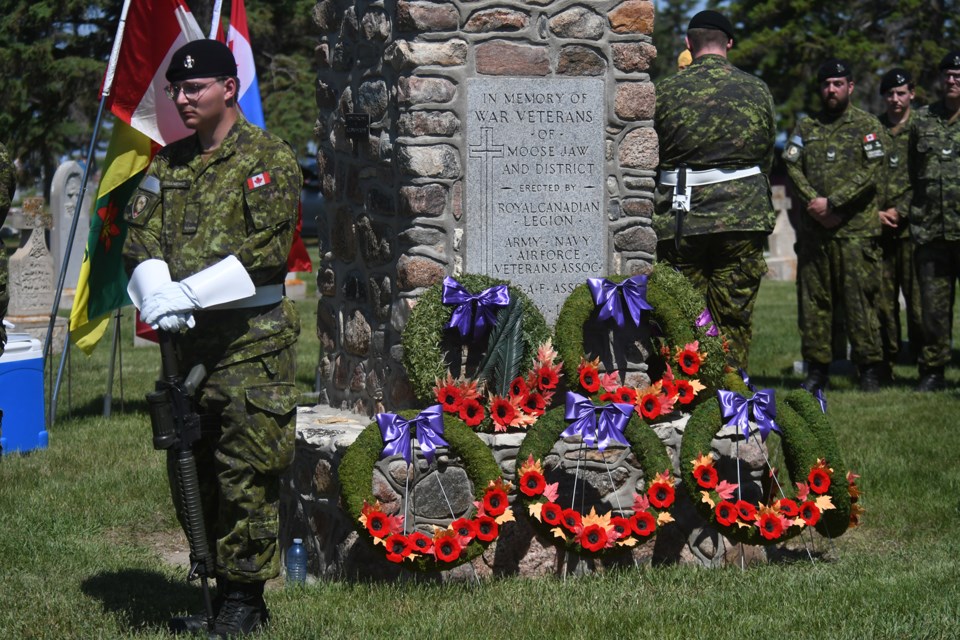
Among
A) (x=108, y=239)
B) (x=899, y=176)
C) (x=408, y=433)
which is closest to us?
(x=408, y=433)

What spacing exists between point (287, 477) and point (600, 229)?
1929 millimetres

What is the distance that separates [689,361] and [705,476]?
29.6 inches

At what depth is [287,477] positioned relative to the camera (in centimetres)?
691

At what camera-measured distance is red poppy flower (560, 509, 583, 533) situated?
6.04 m

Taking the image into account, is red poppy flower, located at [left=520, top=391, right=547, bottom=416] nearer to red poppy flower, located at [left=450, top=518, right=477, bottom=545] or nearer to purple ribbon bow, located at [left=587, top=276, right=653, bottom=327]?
purple ribbon bow, located at [left=587, top=276, right=653, bottom=327]

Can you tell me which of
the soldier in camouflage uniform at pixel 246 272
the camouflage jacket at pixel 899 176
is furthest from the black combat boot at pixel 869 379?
the soldier in camouflage uniform at pixel 246 272

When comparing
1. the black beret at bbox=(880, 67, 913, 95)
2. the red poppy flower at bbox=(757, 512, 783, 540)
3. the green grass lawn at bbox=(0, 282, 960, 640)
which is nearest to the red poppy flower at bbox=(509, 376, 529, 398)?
the green grass lawn at bbox=(0, 282, 960, 640)

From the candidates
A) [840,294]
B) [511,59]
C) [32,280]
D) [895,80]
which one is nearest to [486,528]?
[511,59]

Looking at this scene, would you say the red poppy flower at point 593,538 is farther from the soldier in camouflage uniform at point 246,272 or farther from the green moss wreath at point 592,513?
the soldier in camouflage uniform at point 246,272

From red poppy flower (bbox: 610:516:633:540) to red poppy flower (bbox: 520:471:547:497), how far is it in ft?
1.10

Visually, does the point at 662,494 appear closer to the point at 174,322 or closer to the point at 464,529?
the point at 464,529

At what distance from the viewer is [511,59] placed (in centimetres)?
657

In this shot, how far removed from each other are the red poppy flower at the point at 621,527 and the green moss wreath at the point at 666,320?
2.61 ft

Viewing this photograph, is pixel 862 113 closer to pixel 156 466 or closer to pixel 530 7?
pixel 530 7
